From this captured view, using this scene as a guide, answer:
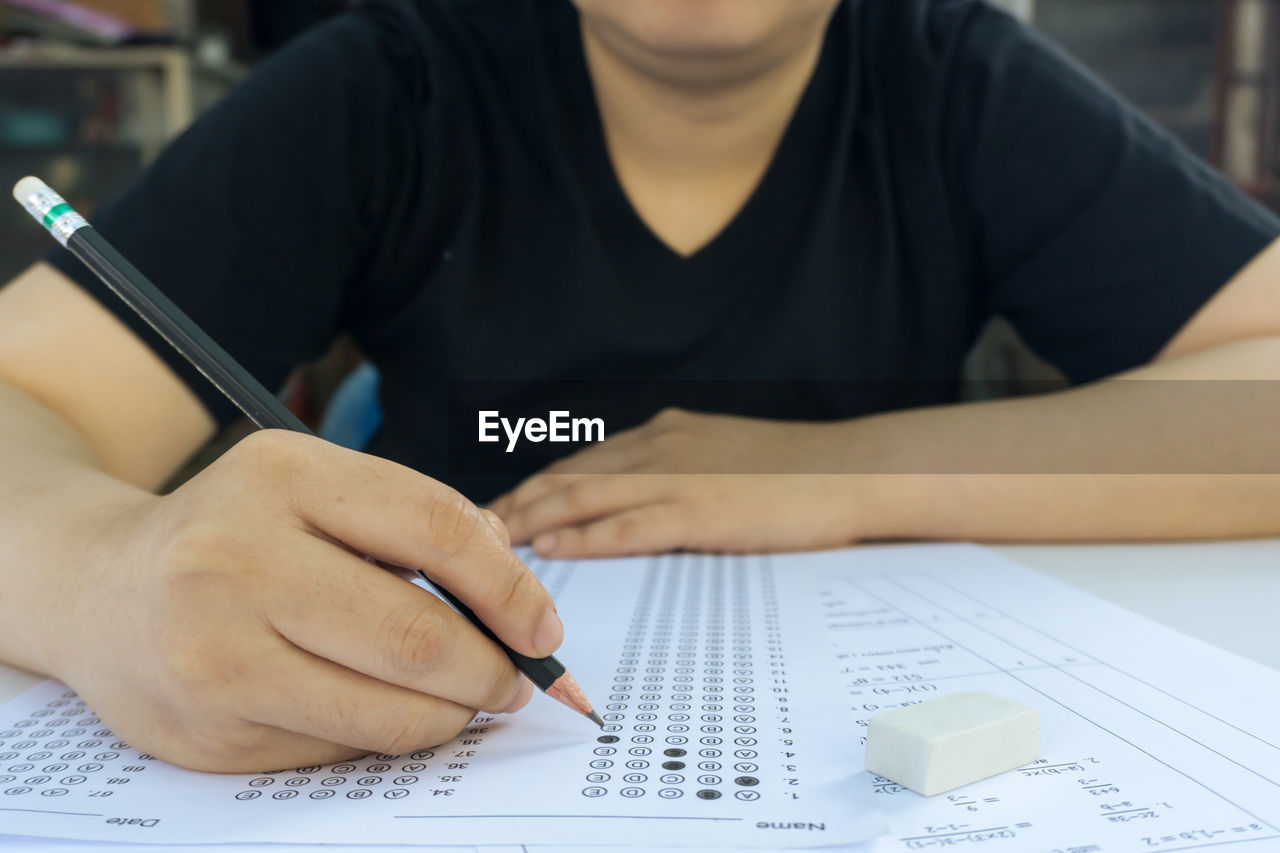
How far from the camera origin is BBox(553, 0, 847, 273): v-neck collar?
0.81 metres

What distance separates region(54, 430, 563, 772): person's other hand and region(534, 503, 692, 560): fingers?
0.30 meters

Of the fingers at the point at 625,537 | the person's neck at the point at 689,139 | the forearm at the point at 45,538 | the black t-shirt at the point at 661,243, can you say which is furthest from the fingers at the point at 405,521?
the person's neck at the point at 689,139

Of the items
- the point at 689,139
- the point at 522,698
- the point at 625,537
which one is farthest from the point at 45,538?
the point at 689,139

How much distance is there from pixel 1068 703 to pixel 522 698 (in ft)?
0.70

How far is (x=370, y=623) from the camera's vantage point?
325 mm

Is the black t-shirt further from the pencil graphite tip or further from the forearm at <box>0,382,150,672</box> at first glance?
the pencil graphite tip

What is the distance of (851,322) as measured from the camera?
0.85 metres

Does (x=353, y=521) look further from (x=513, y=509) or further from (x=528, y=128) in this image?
(x=528, y=128)

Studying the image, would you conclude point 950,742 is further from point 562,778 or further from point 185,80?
point 185,80

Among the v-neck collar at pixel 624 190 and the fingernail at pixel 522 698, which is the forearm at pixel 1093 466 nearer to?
the v-neck collar at pixel 624 190

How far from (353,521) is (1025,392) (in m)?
1.02

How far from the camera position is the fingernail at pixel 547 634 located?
1.13ft

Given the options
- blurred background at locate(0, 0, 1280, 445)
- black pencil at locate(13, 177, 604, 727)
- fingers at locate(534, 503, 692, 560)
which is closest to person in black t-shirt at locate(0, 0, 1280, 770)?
fingers at locate(534, 503, 692, 560)

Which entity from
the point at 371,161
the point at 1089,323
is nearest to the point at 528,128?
the point at 371,161
